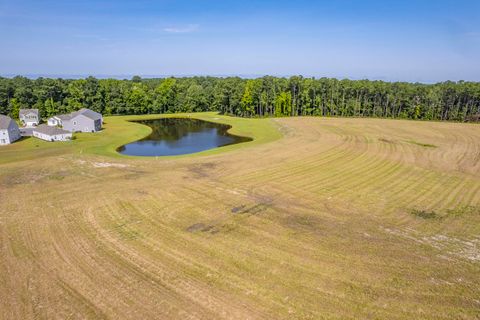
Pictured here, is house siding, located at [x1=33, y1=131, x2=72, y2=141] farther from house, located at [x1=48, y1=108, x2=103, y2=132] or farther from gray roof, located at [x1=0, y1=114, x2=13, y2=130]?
house, located at [x1=48, y1=108, x2=103, y2=132]

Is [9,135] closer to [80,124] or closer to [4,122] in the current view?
[4,122]

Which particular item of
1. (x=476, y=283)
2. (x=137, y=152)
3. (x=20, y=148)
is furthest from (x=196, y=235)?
(x=20, y=148)

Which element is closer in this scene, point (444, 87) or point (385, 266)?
point (385, 266)

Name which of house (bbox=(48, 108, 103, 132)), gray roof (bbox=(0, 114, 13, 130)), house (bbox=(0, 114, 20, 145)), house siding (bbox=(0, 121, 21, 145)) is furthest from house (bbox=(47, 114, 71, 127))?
gray roof (bbox=(0, 114, 13, 130))

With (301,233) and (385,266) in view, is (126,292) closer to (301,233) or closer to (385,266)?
(301,233)

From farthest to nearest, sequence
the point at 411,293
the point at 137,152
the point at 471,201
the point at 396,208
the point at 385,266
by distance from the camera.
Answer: the point at 137,152 < the point at 471,201 < the point at 396,208 < the point at 385,266 < the point at 411,293

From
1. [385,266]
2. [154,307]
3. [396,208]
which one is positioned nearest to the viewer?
[154,307]
